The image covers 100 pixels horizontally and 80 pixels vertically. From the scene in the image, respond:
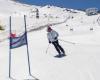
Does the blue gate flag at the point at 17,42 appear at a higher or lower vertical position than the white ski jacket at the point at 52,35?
higher

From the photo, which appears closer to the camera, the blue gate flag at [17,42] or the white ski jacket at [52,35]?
the blue gate flag at [17,42]

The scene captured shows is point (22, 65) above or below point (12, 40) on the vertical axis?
below

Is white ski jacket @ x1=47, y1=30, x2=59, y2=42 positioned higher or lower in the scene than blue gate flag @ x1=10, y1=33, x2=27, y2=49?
lower

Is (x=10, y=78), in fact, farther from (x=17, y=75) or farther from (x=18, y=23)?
(x=18, y=23)

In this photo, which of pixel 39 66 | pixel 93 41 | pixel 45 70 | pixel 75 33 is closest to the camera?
pixel 45 70

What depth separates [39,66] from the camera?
1662 cm

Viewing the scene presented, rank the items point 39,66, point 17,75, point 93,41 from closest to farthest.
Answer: point 17,75
point 39,66
point 93,41

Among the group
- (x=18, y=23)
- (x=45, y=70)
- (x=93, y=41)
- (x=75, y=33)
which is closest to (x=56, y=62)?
(x=45, y=70)

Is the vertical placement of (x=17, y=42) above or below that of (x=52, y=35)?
above

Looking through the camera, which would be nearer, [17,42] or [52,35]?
[17,42]

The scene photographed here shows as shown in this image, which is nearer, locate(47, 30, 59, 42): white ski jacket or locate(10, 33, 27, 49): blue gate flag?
locate(10, 33, 27, 49): blue gate flag

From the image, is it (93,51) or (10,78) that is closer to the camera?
(10,78)

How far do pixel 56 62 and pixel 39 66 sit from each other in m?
1.07

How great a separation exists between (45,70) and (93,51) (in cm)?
577
